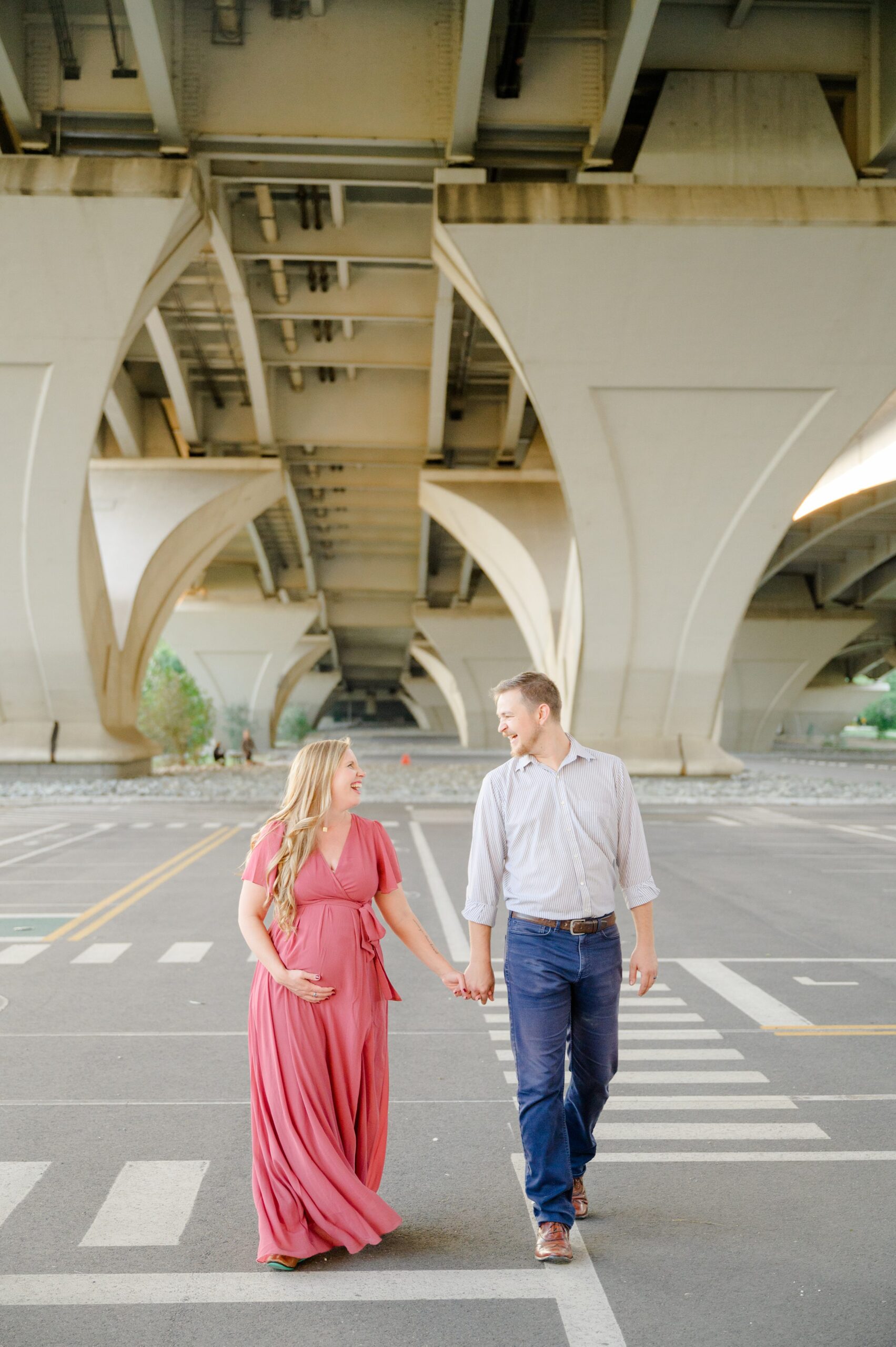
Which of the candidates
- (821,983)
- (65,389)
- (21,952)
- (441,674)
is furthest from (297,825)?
(441,674)

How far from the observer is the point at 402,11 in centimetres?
1828

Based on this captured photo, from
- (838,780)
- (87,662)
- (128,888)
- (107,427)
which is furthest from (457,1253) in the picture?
(107,427)

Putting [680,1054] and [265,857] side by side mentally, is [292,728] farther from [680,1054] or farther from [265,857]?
[265,857]

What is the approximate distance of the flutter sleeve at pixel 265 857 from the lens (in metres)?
3.78

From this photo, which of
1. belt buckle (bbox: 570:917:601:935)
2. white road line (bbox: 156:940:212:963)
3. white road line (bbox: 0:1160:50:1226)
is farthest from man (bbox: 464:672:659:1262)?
white road line (bbox: 156:940:212:963)

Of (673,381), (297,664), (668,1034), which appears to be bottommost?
(668,1034)

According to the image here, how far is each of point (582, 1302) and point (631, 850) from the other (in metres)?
1.34

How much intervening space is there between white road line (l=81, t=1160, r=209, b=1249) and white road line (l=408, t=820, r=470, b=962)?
2.90 metres

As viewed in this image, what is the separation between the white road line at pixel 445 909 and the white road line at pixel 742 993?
1.48 m

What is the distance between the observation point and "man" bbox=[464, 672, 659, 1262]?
374 cm

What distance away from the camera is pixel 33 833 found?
638 inches

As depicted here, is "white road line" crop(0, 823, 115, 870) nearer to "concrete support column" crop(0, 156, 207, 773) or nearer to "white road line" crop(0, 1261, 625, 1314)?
"concrete support column" crop(0, 156, 207, 773)

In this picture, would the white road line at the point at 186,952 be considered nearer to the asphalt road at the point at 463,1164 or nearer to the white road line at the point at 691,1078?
the asphalt road at the point at 463,1164

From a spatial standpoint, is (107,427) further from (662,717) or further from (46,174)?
(662,717)
